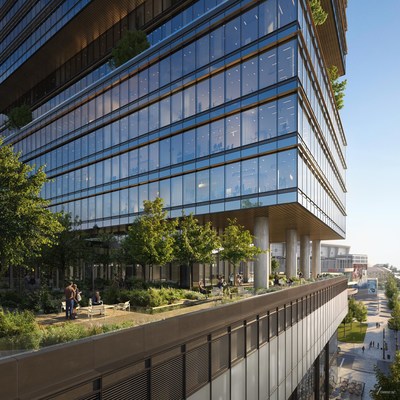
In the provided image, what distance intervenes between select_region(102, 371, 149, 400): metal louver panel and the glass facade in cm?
1770

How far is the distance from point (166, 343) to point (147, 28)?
37.9 meters

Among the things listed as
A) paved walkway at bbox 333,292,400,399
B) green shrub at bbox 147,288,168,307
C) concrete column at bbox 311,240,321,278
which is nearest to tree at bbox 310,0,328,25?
green shrub at bbox 147,288,168,307

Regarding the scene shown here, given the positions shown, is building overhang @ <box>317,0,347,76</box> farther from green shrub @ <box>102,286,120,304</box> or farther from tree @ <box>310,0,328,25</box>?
green shrub @ <box>102,286,120,304</box>

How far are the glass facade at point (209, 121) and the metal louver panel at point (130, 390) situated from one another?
17701mm

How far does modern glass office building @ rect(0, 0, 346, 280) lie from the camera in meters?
28.4

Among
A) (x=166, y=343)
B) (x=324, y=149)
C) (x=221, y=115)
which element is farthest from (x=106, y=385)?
(x=324, y=149)

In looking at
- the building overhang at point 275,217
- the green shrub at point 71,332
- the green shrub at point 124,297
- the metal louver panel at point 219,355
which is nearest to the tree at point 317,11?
the building overhang at point 275,217

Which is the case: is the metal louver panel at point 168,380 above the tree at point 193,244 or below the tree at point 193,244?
below

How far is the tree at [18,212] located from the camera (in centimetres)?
1822

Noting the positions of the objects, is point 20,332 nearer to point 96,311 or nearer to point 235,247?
point 96,311

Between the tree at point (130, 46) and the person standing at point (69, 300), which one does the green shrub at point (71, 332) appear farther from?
the tree at point (130, 46)

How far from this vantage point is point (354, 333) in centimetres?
8750

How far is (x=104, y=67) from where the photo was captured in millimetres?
48188

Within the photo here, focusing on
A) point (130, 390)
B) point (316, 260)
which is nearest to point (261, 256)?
point (130, 390)
